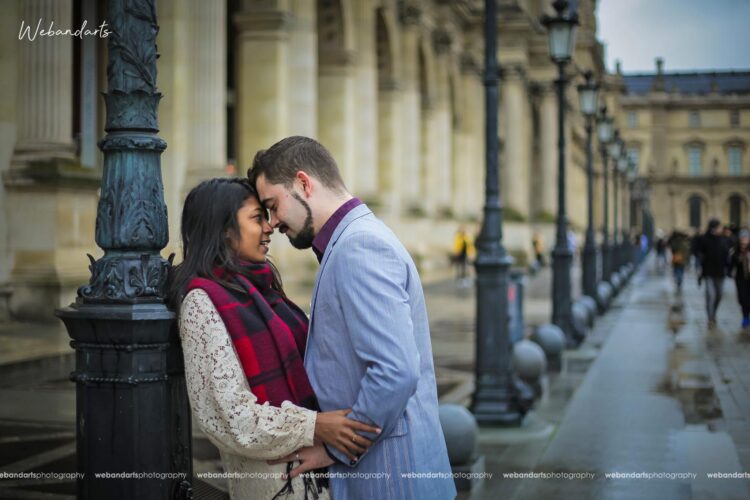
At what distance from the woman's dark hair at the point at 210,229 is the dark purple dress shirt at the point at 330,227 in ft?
0.77

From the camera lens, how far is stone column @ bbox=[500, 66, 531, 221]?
48719 mm

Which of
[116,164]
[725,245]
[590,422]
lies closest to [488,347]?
[590,422]

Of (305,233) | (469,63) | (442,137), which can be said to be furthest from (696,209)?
(305,233)

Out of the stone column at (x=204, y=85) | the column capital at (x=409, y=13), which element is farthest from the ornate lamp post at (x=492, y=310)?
the column capital at (x=409, y=13)

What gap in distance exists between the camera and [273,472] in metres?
3.42

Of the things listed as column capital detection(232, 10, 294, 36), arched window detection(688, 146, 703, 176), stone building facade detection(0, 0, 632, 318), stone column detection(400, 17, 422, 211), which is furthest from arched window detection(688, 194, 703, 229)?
column capital detection(232, 10, 294, 36)

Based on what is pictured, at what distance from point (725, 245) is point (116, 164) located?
19317mm

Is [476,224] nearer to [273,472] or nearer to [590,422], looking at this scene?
[590,422]

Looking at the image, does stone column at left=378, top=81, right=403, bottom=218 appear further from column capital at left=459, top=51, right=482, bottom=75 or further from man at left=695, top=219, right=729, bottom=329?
Answer: man at left=695, top=219, right=729, bottom=329

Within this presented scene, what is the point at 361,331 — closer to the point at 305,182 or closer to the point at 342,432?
the point at 342,432

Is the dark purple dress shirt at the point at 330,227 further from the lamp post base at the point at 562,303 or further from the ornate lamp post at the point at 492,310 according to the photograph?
the lamp post base at the point at 562,303

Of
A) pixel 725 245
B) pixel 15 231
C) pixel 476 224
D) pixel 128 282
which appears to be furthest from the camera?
pixel 476 224

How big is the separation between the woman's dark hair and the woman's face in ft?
0.06

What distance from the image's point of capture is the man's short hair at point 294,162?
348 centimetres
